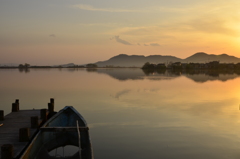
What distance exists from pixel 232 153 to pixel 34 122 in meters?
10.5

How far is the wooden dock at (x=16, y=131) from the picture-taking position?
7945mm

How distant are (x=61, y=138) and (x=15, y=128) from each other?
8.01 feet

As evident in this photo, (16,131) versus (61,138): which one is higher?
(16,131)

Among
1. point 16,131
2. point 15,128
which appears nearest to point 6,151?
point 16,131

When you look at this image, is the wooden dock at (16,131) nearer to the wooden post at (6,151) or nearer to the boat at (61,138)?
the wooden post at (6,151)

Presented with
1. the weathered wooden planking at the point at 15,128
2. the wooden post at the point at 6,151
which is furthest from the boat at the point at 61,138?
the weathered wooden planking at the point at 15,128

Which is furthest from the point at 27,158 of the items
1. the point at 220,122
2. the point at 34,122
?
the point at 220,122

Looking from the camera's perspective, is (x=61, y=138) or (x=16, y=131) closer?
(x=16, y=131)

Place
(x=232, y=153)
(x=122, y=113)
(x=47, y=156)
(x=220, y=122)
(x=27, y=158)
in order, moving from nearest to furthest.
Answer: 1. (x=27, y=158)
2. (x=47, y=156)
3. (x=232, y=153)
4. (x=220, y=122)
5. (x=122, y=113)

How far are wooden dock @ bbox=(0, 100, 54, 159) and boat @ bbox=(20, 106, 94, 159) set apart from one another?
44cm

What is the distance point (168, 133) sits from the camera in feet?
49.6

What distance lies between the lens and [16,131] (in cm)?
1155

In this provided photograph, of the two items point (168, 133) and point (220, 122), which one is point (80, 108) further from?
point (220, 122)

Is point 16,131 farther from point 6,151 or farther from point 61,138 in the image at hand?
point 6,151
